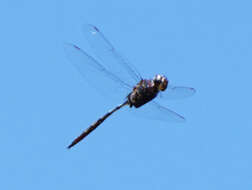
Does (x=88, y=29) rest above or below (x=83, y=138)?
above

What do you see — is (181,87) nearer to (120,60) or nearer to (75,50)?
(120,60)

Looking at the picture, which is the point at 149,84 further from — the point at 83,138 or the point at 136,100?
the point at 83,138

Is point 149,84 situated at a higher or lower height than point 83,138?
higher

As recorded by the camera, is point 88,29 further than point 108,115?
No

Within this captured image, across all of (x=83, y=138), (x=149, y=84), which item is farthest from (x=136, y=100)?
(x=83, y=138)

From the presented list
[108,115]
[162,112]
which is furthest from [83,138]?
[162,112]
